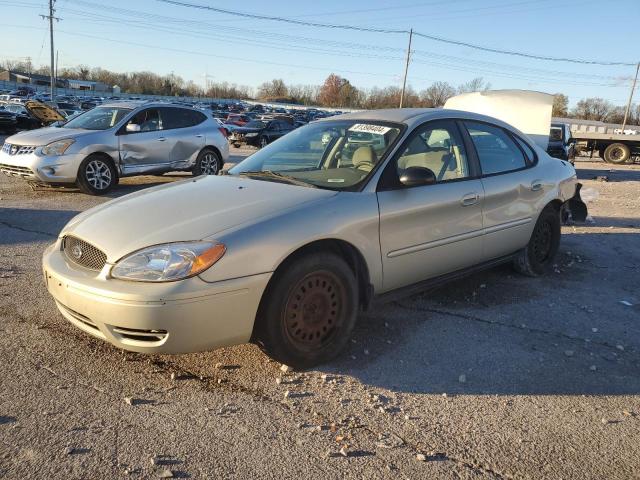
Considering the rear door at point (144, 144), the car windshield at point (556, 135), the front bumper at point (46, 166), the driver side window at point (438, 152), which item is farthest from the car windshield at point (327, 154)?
the car windshield at point (556, 135)

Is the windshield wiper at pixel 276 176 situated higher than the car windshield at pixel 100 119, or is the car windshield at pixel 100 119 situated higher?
the car windshield at pixel 100 119

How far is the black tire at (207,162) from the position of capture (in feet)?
37.0

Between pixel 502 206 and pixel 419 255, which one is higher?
pixel 502 206

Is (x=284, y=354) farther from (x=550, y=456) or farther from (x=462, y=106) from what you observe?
(x=462, y=106)

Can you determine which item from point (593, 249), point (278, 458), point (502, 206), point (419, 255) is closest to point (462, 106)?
point (593, 249)

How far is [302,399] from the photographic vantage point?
310 centimetres

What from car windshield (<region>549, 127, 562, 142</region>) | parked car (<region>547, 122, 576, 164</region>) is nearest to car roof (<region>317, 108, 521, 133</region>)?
parked car (<region>547, 122, 576, 164</region>)

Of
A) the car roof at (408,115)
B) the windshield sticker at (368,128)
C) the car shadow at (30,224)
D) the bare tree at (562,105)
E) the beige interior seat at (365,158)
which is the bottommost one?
the car shadow at (30,224)

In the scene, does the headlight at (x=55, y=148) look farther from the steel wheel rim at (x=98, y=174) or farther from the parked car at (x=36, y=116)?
→ the parked car at (x=36, y=116)

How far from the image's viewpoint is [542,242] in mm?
5555

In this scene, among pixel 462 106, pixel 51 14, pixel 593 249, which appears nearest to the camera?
pixel 593 249

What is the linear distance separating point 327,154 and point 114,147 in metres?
6.54

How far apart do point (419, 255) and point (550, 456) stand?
1.67m

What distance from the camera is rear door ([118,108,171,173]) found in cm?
992
